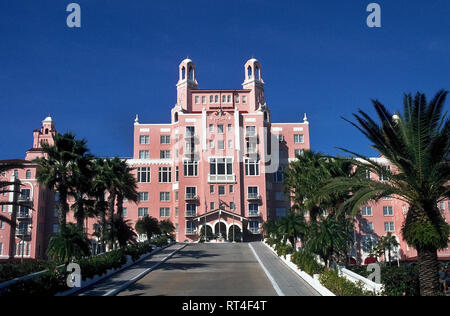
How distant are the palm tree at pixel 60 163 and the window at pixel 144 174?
123 ft

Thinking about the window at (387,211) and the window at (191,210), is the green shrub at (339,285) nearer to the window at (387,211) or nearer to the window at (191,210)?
the window at (191,210)

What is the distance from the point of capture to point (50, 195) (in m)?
62.6

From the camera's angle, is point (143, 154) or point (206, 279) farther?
point (143, 154)

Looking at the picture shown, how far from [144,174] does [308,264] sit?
4688 cm

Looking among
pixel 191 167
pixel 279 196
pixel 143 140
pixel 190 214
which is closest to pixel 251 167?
pixel 279 196

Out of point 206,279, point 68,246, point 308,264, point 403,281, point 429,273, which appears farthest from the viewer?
point 308,264

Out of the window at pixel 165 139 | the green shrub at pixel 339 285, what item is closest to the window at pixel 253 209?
the window at pixel 165 139

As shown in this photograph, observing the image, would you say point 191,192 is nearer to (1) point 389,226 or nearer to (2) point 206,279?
(1) point 389,226

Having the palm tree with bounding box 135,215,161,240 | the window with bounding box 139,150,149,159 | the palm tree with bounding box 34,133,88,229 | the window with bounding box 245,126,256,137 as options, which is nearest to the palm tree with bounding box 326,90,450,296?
the palm tree with bounding box 34,133,88,229

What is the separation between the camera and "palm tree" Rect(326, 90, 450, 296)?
14.9 m

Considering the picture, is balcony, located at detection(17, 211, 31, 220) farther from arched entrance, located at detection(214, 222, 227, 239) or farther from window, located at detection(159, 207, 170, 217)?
arched entrance, located at detection(214, 222, 227, 239)

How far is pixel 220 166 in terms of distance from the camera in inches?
2366

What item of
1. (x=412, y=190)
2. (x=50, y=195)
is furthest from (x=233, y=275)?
(x=50, y=195)

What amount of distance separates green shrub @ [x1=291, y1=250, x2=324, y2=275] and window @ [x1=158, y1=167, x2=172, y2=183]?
42.3 m
